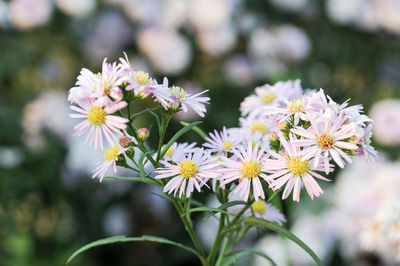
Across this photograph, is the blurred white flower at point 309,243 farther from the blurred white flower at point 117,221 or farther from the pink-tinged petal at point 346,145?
the pink-tinged petal at point 346,145

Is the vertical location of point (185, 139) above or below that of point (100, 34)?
below

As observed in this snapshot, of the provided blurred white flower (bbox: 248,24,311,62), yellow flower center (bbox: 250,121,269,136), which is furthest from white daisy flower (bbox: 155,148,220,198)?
blurred white flower (bbox: 248,24,311,62)

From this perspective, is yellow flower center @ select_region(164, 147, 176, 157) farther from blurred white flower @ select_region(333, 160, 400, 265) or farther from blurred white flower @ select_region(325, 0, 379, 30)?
blurred white flower @ select_region(325, 0, 379, 30)

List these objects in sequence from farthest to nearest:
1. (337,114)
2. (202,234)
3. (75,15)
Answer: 1. (75,15)
2. (202,234)
3. (337,114)

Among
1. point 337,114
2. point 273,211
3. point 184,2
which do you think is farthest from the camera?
point 184,2

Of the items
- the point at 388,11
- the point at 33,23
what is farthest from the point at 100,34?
the point at 388,11

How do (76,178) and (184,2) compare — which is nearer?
(76,178)

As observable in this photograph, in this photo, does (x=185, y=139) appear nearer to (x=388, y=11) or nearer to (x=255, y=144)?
(x=388, y=11)

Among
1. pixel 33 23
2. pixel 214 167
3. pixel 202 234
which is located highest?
pixel 33 23

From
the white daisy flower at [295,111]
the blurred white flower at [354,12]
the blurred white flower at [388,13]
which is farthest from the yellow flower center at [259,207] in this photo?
the blurred white flower at [388,13]
